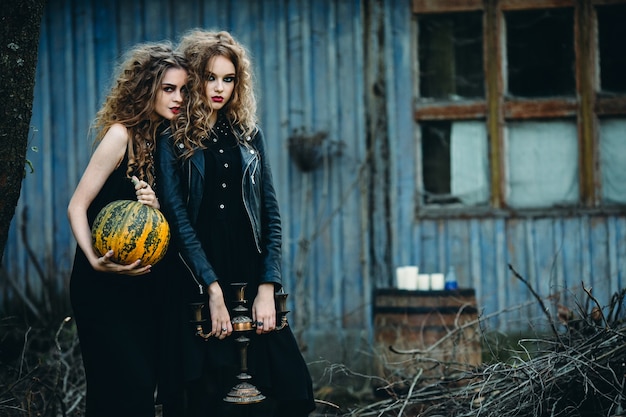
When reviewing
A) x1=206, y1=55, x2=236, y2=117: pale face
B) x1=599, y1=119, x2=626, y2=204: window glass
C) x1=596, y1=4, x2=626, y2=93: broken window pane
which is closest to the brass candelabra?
x1=206, y1=55, x2=236, y2=117: pale face

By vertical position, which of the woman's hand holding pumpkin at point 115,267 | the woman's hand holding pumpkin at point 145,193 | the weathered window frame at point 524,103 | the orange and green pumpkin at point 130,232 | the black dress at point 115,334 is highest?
the weathered window frame at point 524,103

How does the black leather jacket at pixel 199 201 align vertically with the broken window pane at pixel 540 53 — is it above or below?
below

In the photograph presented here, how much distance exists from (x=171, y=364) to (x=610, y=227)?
4.40m

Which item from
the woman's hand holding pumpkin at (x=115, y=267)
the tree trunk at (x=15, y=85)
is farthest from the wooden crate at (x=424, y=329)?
the tree trunk at (x=15, y=85)

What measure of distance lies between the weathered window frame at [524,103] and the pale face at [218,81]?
3.30 meters

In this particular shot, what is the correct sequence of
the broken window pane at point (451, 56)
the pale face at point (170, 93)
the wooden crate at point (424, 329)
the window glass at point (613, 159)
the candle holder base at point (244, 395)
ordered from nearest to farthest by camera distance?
the candle holder base at point (244, 395) < the pale face at point (170, 93) < the wooden crate at point (424, 329) < the window glass at point (613, 159) < the broken window pane at point (451, 56)

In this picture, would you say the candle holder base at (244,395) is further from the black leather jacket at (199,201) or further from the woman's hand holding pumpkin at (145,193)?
→ the woman's hand holding pumpkin at (145,193)

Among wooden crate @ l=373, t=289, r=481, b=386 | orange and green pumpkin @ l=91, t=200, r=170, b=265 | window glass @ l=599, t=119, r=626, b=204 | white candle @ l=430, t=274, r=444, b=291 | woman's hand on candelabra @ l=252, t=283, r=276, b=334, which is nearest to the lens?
orange and green pumpkin @ l=91, t=200, r=170, b=265

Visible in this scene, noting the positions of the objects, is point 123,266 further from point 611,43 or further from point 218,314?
point 611,43

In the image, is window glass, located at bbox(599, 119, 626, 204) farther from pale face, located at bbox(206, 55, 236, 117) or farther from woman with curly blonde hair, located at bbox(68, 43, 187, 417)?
woman with curly blonde hair, located at bbox(68, 43, 187, 417)

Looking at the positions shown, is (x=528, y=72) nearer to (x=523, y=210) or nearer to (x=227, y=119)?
(x=523, y=210)

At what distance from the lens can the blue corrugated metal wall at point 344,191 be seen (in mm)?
6789

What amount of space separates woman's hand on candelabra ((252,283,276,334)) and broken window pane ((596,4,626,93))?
4216 millimetres

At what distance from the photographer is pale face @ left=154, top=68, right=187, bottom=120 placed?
13.0ft
